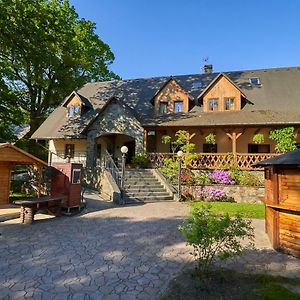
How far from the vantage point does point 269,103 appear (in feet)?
65.5

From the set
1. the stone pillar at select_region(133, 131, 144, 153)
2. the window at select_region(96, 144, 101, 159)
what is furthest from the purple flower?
the window at select_region(96, 144, 101, 159)

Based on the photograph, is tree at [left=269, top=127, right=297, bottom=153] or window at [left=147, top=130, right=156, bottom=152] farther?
window at [left=147, top=130, right=156, bottom=152]

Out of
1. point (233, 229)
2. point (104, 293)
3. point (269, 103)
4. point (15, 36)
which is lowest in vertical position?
point (104, 293)

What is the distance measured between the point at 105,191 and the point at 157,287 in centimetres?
1174

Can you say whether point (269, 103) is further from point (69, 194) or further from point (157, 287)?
point (157, 287)

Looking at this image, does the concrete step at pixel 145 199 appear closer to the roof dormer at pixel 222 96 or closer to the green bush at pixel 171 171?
the green bush at pixel 171 171

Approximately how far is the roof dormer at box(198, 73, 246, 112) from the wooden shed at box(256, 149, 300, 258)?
13.9 metres

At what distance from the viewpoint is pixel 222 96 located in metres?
20.5

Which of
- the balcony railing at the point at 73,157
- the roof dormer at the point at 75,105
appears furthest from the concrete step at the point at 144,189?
the roof dormer at the point at 75,105

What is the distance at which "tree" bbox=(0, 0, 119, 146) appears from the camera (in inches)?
718

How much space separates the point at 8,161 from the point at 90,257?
8172 millimetres

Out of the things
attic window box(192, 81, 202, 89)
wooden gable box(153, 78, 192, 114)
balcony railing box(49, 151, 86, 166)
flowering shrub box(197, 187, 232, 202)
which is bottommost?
flowering shrub box(197, 187, 232, 202)

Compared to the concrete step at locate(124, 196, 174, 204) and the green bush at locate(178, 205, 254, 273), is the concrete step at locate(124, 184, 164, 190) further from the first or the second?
the green bush at locate(178, 205, 254, 273)

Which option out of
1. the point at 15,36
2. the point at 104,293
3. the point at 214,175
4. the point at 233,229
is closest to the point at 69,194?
the point at 104,293
